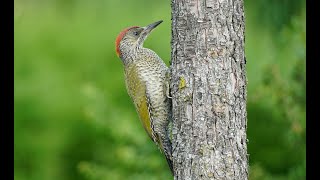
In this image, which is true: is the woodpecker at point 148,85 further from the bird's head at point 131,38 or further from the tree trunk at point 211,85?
the tree trunk at point 211,85

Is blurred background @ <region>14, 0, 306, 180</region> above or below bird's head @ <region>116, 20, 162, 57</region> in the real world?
below

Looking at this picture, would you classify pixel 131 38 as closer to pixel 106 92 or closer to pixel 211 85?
pixel 211 85

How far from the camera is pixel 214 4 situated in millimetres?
6148

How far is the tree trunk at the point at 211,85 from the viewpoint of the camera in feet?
20.2

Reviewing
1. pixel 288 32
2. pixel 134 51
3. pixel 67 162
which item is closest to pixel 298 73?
pixel 288 32

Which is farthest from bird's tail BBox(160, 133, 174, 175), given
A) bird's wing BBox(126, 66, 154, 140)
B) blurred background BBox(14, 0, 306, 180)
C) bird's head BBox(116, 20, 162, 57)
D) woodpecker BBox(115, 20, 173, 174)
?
blurred background BBox(14, 0, 306, 180)

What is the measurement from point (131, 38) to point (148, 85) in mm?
587

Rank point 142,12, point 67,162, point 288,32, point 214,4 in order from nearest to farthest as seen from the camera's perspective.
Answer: point 214,4
point 288,32
point 67,162
point 142,12

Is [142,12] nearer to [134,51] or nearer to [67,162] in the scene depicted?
[67,162]

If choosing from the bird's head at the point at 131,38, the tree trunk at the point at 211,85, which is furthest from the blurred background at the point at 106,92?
the tree trunk at the point at 211,85

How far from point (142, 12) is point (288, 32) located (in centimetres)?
343

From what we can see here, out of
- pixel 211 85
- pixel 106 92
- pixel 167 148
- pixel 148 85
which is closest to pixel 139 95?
pixel 148 85

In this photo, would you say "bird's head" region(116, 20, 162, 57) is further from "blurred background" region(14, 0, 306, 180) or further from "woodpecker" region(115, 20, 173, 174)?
"blurred background" region(14, 0, 306, 180)

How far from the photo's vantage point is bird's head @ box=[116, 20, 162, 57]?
757 centimetres
